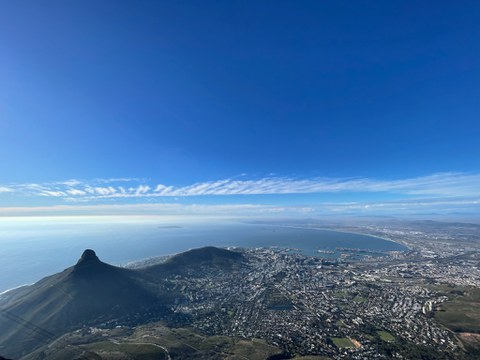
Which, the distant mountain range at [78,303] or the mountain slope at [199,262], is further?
the mountain slope at [199,262]

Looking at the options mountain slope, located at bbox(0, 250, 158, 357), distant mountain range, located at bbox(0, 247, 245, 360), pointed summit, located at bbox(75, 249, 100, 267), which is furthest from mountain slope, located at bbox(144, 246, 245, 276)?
pointed summit, located at bbox(75, 249, 100, 267)

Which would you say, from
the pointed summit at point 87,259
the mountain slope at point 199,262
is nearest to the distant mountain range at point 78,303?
the pointed summit at point 87,259

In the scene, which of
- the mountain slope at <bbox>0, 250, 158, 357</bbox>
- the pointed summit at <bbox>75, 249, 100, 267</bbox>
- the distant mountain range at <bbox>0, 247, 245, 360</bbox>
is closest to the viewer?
the mountain slope at <bbox>0, 250, 158, 357</bbox>

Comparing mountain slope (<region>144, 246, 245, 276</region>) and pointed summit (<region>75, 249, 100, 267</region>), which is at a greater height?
pointed summit (<region>75, 249, 100, 267</region>)

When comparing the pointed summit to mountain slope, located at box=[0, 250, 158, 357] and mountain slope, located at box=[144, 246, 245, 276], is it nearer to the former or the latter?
mountain slope, located at box=[0, 250, 158, 357]

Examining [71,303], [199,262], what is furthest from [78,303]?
[199,262]

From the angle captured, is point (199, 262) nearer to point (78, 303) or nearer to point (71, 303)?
point (78, 303)

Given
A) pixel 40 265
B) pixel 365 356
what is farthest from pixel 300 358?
pixel 40 265

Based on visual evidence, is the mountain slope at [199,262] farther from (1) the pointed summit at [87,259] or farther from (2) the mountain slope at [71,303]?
(1) the pointed summit at [87,259]
